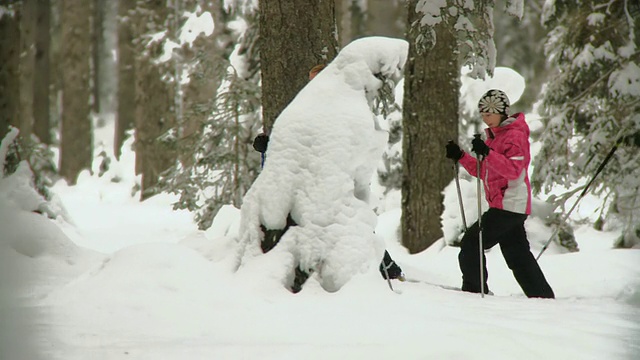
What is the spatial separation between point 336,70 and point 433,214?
14.5ft

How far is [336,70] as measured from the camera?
4555 millimetres

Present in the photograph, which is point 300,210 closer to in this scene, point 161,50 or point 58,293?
point 58,293

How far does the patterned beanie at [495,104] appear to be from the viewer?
5.05 meters

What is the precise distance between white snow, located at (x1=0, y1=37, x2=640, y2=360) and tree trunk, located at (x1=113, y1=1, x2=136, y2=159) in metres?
14.6

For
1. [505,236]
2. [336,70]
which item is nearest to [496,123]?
[505,236]

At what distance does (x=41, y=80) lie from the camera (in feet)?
66.3

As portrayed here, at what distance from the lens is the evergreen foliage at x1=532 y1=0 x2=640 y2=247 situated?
7.88 m

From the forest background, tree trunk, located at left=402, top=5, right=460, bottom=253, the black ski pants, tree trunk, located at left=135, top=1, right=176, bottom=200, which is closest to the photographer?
the black ski pants

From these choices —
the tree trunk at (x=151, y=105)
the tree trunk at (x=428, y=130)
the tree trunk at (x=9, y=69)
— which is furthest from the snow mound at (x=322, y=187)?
the tree trunk at (x=151, y=105)

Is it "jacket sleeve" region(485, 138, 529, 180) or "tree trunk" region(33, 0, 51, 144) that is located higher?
"jacket sleeve" region(485, 138, 529, 180)

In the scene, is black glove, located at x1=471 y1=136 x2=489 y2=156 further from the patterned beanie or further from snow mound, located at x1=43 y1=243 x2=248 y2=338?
snow mound, located at x1=43 y1=243 x2=248 y2=338

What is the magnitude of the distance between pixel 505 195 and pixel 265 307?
7.24 ft

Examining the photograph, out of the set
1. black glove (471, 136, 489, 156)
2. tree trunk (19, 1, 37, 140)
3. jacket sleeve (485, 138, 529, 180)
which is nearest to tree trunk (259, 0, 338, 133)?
black glove (471, 136, 489, 156)

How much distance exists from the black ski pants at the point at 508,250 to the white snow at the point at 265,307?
41cm
